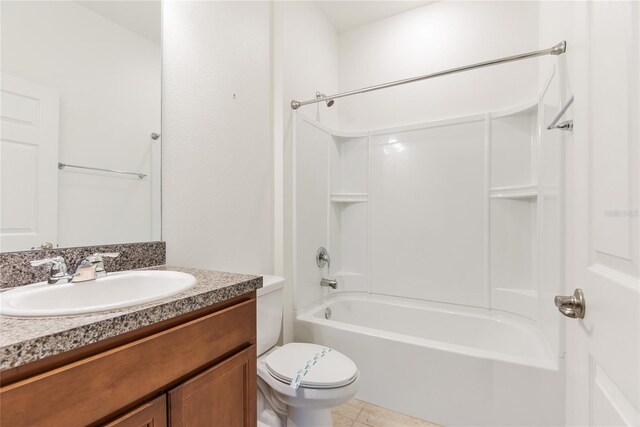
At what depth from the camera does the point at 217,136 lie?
1480 millimetres

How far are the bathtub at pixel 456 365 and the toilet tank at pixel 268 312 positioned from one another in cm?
42

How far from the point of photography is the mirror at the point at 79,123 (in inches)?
32.9

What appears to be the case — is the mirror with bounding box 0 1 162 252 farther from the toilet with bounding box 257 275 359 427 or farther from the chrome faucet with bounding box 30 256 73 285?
the toilet with bounding box 257 275 359 427

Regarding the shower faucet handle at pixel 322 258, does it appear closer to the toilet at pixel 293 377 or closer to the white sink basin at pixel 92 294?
the toilet at pixel 293 377

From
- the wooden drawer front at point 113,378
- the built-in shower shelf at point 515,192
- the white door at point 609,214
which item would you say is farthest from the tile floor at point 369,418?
the built-in shower shelf at point 515,192

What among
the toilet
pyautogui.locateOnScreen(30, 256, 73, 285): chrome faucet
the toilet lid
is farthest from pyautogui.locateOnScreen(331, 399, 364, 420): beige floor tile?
pyautogui.locateOnScreen(30, 256, 73, 285): chrome faucet

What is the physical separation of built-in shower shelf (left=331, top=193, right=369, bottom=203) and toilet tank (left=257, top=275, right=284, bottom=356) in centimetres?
119

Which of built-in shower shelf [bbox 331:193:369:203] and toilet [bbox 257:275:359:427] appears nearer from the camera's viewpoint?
toilet [bbox 257:275:359:427]

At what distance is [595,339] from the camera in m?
0.61

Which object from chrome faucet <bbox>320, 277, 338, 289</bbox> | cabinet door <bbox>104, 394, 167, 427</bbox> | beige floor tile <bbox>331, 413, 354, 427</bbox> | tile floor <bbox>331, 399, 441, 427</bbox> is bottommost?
beige floor tile <bbox>331, 413, 354, 427</bbox>

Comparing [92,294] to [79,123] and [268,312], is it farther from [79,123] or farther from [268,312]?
[268,312]

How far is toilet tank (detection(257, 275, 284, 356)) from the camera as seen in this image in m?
1.43

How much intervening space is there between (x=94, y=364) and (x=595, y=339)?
1.02 metres

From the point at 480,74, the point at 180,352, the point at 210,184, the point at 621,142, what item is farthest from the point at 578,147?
the point at 480,74
